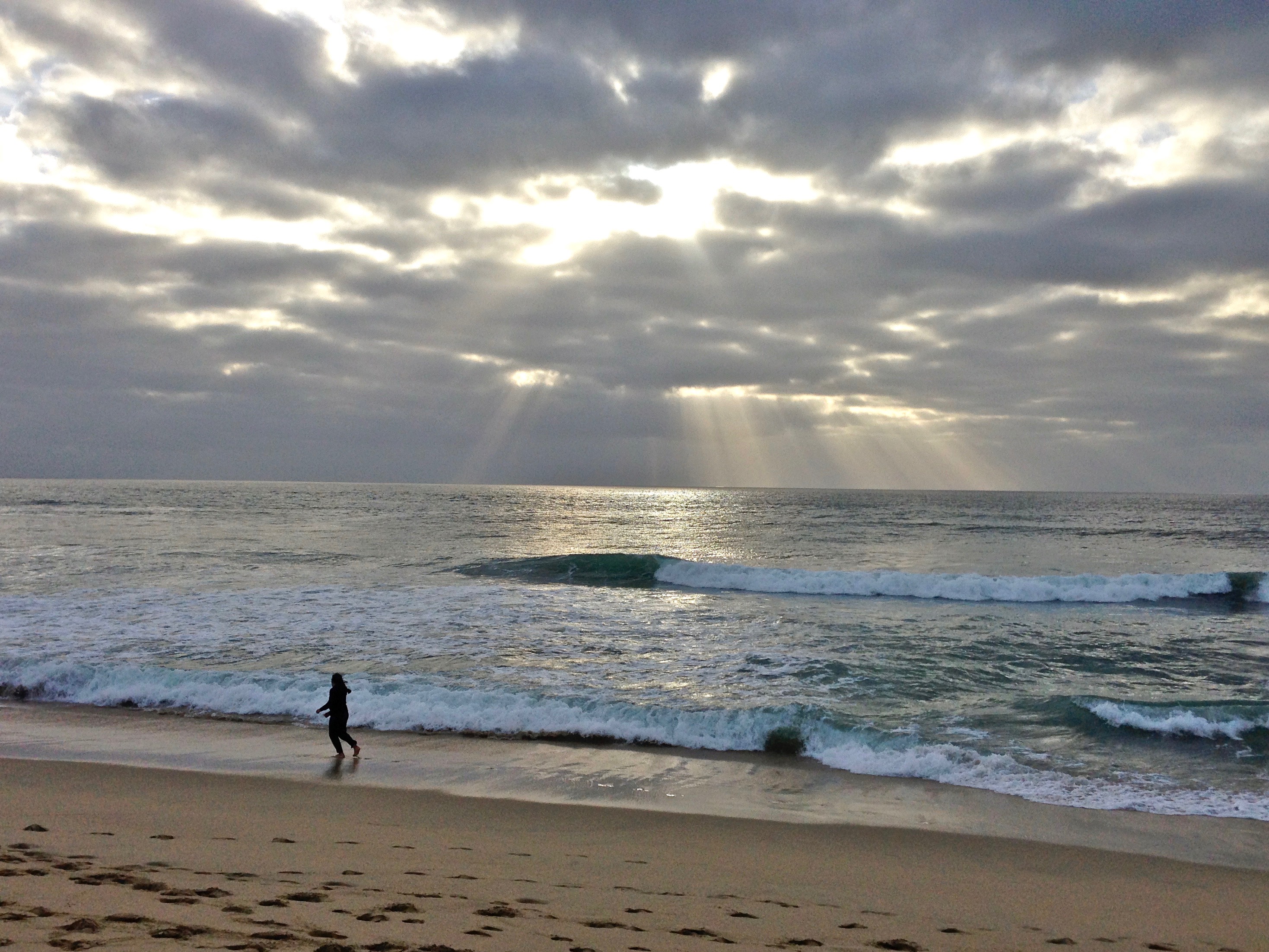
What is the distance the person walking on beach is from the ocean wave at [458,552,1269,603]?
18966mm

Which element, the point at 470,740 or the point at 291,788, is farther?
the point at 470,740

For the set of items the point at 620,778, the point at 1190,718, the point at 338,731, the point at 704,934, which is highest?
the point at 704,934

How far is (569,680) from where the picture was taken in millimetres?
14328

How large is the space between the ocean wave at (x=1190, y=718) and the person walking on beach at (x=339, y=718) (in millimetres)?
11948

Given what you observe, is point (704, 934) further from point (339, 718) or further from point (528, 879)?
point (339, 718)

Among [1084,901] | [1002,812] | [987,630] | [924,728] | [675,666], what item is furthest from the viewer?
[987,630]

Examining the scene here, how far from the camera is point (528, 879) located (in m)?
6.32

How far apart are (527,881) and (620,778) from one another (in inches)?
150

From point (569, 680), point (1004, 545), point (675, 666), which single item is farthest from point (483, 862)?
point (1004, 545)

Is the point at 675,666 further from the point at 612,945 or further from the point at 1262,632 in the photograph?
the point at 1262,632

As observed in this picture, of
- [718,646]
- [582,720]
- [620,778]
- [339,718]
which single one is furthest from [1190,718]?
[339,718]

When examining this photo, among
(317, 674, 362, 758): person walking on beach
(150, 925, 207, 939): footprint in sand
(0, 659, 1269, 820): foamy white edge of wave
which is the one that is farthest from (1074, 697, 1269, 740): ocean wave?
(150, 925, 207, 939): footprint in sand

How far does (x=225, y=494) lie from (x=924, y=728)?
11644cm

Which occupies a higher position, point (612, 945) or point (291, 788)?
point (612, 945)
